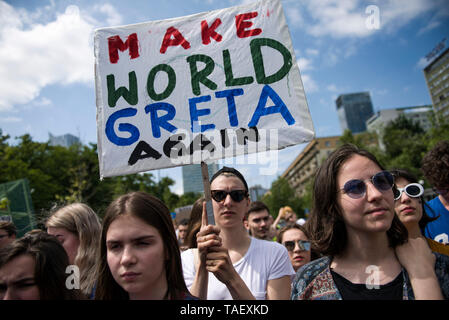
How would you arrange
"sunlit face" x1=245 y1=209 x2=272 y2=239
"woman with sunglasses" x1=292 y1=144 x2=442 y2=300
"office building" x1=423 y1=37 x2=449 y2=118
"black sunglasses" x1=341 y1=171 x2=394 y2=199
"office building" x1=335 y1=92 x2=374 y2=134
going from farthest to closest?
"office building" x1=335 y1=92 x2=374 y2=134 → "office building" x1=423 y1=37 x2=449 y2=118 → "sunlit face" x1=245 y1=209 x2=272 y2=239 → "black sunglasses" x1=341 y1=171 x2=394 y2=199 → "woman with sunglasses" x1=292 y1=144 x2=442 y2=300

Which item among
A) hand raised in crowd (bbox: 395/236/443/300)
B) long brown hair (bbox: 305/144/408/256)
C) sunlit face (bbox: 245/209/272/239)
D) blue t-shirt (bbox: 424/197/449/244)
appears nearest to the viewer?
hand raised in crowd (bbox: 395/236/443/300)

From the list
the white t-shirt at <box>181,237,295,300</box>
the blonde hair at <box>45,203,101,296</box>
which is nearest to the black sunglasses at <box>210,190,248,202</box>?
the white t-shirt at <box>181,237,295,300</box>

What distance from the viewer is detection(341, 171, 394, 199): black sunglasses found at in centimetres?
159

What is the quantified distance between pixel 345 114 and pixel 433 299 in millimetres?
192115

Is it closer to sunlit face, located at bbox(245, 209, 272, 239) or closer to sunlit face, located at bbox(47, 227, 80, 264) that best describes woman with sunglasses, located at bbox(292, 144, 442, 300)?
sunlit face, located at bbox(47, 227, 80, 264)

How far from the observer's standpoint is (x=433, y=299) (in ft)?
4.34

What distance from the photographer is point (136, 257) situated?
1.63 metres

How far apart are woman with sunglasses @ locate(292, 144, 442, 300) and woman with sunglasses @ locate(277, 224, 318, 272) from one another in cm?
185

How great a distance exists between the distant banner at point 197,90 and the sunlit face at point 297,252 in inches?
70.8

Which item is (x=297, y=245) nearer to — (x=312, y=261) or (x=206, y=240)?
(x=312, y=261)

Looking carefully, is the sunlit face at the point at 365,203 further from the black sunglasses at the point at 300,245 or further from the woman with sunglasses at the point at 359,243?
the black sunglasses at the point at 300,245

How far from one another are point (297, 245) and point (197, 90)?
2210 mm
